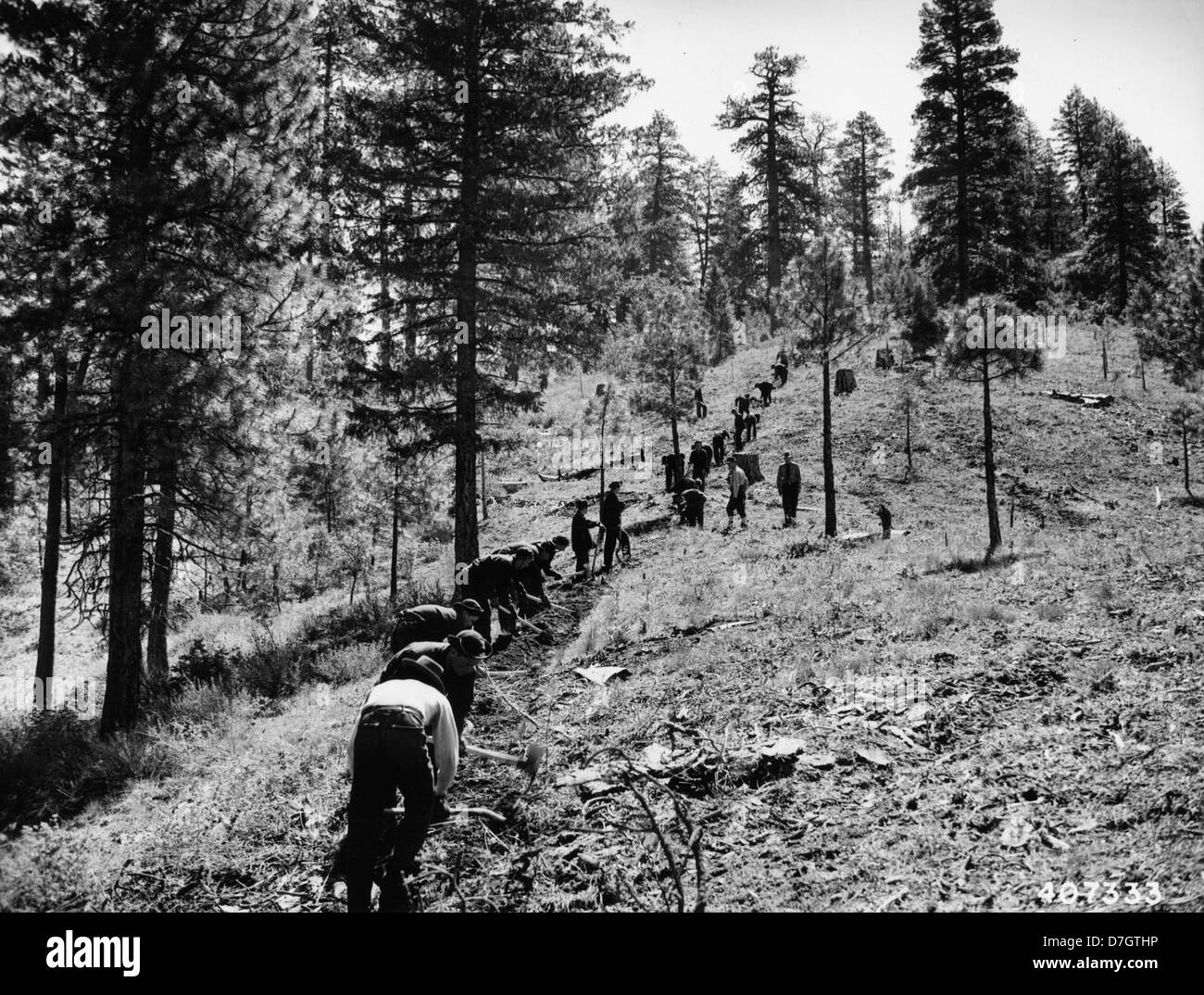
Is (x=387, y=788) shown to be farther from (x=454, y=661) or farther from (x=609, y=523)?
(x=609, y=523)

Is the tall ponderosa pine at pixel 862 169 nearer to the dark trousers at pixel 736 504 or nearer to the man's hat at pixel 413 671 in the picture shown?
the dark trousers at pixel 736 504

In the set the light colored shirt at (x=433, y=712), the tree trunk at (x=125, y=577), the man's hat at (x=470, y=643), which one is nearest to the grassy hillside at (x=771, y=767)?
the light colored shirt at (x=433, y=712)

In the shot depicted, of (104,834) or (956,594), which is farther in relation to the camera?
(956,594)

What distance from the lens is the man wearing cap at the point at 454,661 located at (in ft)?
17.6

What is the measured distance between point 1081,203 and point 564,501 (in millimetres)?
62148

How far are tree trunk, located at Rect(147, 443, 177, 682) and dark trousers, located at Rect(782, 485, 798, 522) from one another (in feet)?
52.0

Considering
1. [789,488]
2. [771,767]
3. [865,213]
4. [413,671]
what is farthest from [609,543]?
[865,213]

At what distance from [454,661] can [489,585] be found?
5052mm

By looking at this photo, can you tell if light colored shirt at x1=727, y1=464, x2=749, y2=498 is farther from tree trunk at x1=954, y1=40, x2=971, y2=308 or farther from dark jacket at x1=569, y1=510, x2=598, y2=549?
tree trunk at x1=954, y1=40, x2=971, y2=308

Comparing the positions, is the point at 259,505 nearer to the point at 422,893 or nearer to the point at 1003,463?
the point at 422,893

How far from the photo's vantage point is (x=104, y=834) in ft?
20.0

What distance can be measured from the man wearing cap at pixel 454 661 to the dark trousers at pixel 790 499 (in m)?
15.7

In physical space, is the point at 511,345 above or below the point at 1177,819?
above

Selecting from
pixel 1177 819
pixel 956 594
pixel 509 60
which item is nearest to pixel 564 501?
pixel 509 60
